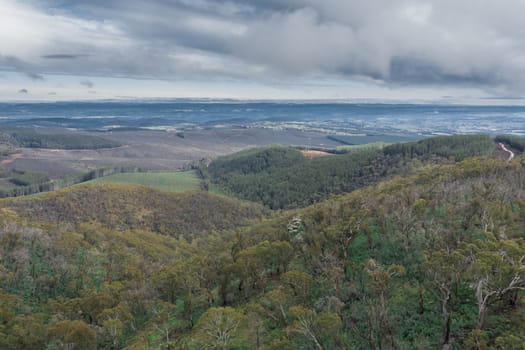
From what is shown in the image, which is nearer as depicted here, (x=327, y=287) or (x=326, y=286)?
(x=327, y=287)

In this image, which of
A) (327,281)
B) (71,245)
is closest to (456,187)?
(327,281)

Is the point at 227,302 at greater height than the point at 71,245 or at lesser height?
greater

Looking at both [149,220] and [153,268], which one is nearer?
[153,268]

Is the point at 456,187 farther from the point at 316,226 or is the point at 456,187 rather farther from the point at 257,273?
the point at 257,273
